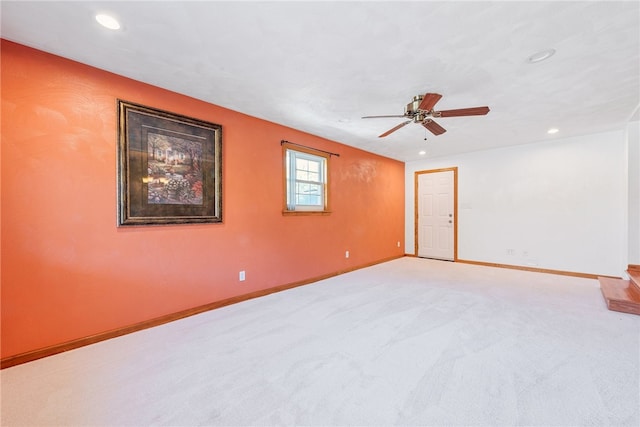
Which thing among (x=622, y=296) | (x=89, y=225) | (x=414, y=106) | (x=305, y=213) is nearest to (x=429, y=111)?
(x=414, y=106)

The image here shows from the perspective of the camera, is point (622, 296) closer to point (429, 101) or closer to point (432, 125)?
point (432, 125)

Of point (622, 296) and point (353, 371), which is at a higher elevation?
point (622, 296)

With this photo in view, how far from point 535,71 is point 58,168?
13.9 ft

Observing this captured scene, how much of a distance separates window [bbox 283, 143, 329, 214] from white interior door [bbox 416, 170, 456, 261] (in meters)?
2.96

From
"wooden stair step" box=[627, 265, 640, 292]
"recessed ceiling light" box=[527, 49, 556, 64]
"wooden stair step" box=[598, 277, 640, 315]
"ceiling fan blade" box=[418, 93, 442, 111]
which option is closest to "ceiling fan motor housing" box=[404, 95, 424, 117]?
"ceiling fan blade" box=[418, 93, 442, 111]

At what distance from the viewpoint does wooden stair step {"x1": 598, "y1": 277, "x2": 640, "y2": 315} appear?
292 centimetres

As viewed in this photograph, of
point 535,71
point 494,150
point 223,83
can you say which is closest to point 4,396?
point 223,83

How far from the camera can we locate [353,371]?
75.2 inches

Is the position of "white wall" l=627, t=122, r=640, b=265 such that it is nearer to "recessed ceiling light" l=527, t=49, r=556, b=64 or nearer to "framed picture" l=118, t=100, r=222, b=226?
"recessed ceiling light" l=527, t=49, r=556, b=64

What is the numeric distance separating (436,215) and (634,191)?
302cm

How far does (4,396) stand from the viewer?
5.43 feet

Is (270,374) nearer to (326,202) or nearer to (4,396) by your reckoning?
(4,396)

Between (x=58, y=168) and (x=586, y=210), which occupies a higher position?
(x=58, y=168)

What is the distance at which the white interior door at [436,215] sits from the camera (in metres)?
5.97
